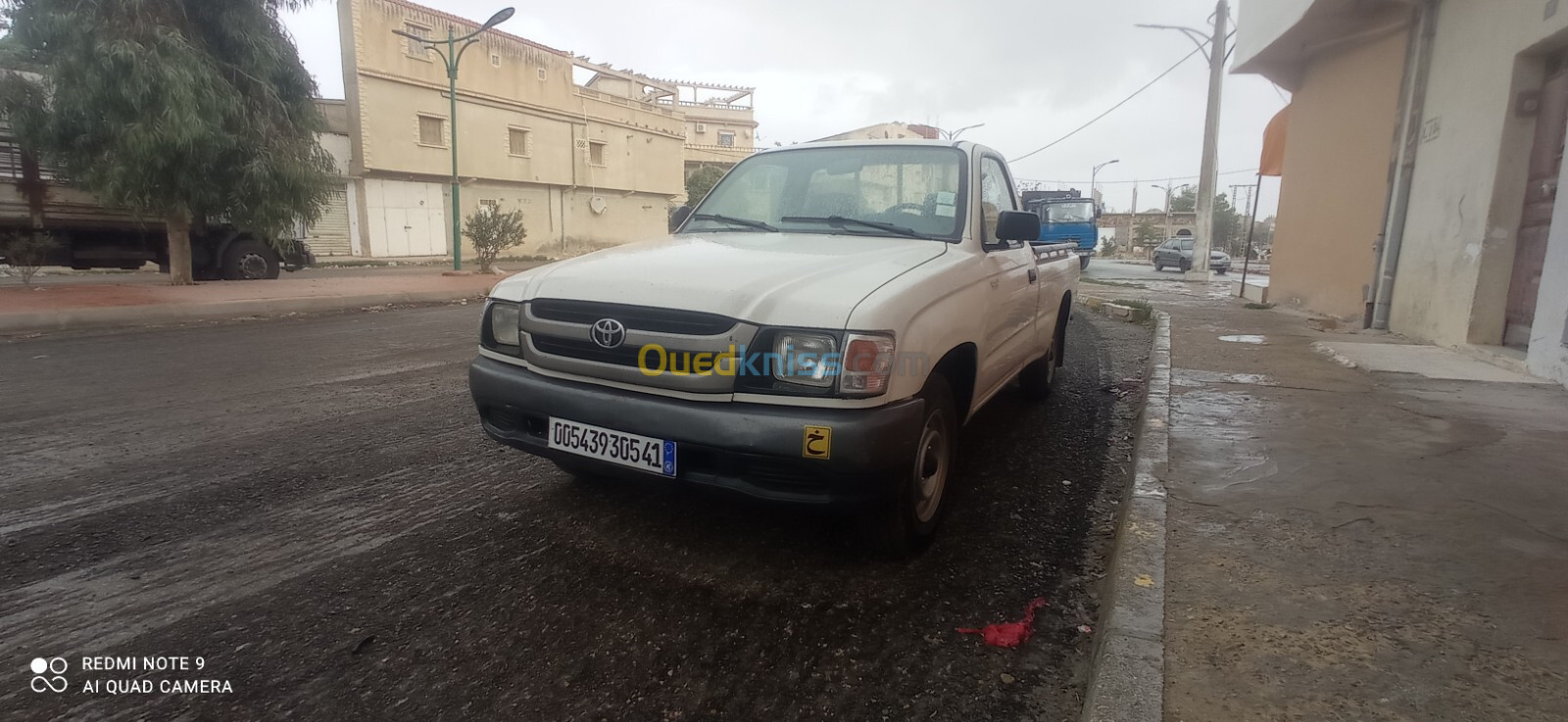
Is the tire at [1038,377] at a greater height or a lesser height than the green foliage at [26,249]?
lesser

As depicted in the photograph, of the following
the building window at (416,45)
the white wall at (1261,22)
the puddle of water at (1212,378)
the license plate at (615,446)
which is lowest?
the puddle of water at (1212,378)

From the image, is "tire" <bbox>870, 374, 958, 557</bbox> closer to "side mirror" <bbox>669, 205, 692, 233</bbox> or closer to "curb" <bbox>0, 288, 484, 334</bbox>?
"side mirror" <bbox>669, 205, 692, 233</bbox>

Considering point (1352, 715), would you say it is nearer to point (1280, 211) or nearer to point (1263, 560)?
point (1263, 560)

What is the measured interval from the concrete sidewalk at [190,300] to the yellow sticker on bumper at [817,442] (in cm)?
995

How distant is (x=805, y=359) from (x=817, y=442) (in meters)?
0.27

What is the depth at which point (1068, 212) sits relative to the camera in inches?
930

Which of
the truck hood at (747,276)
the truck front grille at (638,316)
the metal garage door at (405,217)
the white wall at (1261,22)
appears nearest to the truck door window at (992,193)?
the truck hood at (747,276)

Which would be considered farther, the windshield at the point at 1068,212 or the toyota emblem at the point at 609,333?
the windshield at the point at 1068,212

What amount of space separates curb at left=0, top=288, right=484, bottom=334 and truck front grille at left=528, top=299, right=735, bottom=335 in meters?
8.97

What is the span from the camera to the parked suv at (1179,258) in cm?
3075

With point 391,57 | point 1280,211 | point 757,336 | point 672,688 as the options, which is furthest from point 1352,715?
point 391,57

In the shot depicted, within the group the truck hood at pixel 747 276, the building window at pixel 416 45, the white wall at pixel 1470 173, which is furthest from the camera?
the building window at pixel 416 45

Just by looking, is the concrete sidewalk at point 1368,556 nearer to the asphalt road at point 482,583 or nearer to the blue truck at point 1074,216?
the asphalt road at point 482,583

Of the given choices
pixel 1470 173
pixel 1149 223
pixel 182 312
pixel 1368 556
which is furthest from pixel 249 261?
pixel 1149 223
